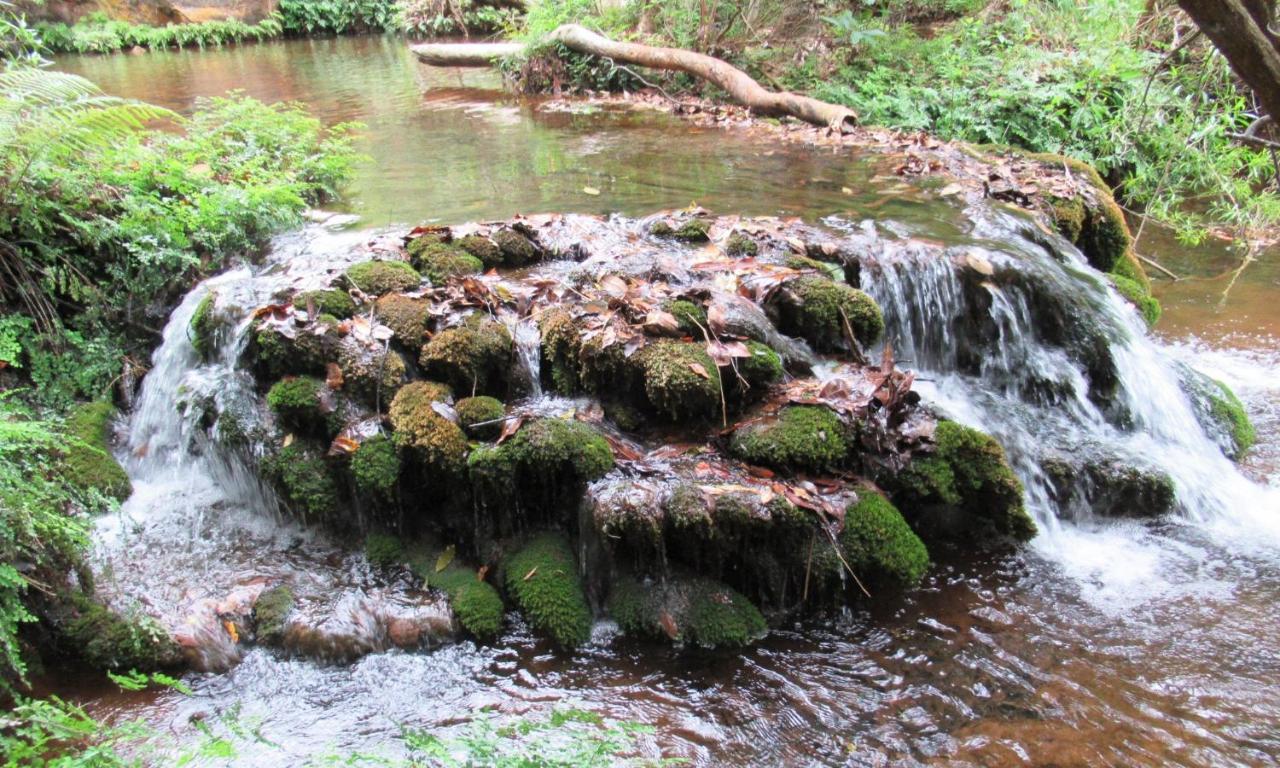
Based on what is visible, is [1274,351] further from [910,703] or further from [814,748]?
[814,748]

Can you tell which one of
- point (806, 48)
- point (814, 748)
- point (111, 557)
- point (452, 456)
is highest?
point (806, 48)

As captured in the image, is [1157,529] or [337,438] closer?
[337,438]

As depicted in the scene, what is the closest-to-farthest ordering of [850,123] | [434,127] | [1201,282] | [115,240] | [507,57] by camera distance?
[115,240] → [1201,282] → [850,123] → [434,127] → [507,57]

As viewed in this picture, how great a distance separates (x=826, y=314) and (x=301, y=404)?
337cm

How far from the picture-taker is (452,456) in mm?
4207

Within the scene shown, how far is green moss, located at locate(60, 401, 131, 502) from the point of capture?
467 centimetres

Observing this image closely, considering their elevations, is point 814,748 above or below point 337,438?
below

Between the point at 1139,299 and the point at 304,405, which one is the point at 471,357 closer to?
the point at 304,405

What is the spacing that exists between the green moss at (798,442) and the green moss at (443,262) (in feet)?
8.37

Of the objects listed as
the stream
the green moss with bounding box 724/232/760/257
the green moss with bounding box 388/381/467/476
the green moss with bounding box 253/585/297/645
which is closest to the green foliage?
the stream

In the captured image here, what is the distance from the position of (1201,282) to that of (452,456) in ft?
28.2

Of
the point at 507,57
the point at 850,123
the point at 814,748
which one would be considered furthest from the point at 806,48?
the point at 814,748

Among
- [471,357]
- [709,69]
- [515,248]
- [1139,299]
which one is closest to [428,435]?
[471,357]

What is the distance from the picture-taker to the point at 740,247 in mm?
5879
